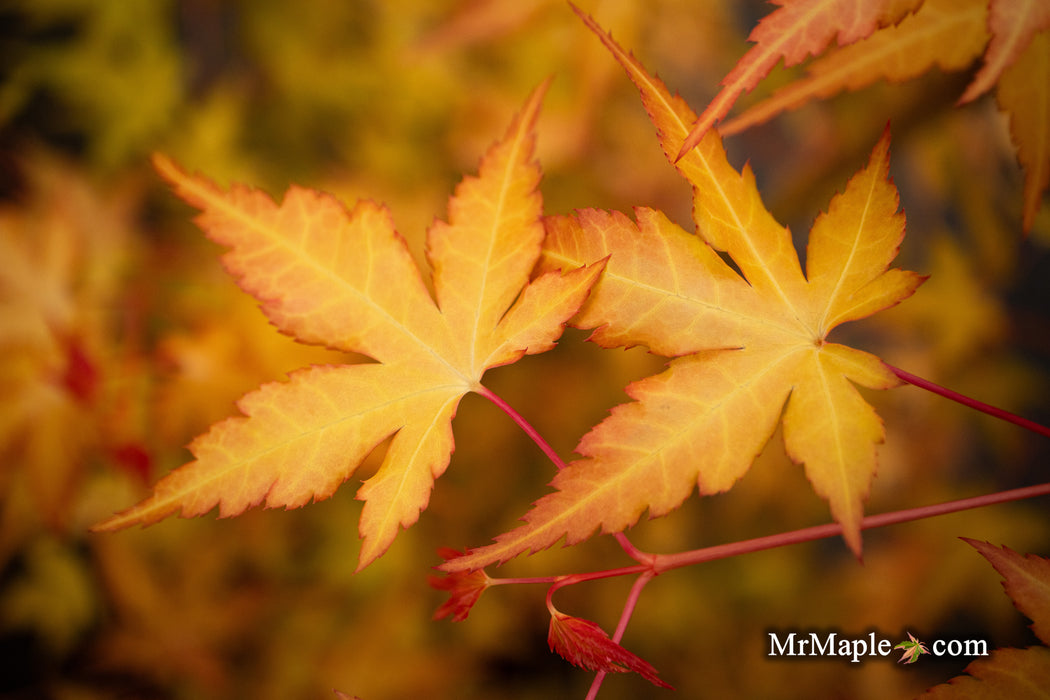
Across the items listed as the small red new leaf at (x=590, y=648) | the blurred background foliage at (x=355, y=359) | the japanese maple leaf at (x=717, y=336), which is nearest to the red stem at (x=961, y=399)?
the japanese maple leaf at (x=717, y=336)

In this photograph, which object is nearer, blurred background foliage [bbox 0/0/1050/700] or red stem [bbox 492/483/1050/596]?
red stem [bbox 492/483/1050/596]

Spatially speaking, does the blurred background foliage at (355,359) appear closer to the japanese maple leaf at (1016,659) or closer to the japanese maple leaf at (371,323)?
the japanese maple leaf at (371,323)

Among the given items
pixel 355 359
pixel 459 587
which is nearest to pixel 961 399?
pixel 459 587

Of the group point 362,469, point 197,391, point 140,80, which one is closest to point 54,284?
point 197,391

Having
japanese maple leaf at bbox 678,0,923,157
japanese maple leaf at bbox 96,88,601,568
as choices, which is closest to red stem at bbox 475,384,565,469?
japanese maple leaf at bbox 96,88,601,568

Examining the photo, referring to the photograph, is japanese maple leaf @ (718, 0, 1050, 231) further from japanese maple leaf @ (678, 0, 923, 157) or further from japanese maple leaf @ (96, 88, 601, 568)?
japanese maple leaf @ (96, 88, 601, 568)

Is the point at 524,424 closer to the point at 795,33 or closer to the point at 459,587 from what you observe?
the point at 459,587

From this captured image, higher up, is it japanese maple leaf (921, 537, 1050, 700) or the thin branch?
the thin branch
